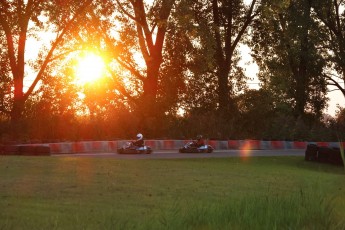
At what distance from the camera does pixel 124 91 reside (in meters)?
45.6

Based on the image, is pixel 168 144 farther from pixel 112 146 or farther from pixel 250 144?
pixel 250 144

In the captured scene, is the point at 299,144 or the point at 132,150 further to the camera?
the point at 299,144

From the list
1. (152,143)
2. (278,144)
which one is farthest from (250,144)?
(152,143)

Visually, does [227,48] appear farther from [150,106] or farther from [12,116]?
[12,116]

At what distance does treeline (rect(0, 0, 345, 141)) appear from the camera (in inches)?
1522

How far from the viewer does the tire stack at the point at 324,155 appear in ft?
93.3

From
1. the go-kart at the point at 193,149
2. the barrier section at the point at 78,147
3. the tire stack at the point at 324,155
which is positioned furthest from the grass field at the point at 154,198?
the go-kart at the point at 193,149

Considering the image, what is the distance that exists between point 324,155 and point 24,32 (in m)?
20.1

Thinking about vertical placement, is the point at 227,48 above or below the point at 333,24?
below

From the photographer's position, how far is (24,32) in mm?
40594

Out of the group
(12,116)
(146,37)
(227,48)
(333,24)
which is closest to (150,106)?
(146,37)

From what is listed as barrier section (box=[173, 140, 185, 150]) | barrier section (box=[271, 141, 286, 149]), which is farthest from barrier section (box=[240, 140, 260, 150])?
barrier section (box=[173, 140, 185, 150])

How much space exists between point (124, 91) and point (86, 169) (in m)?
27.0

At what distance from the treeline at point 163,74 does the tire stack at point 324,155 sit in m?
7.53
